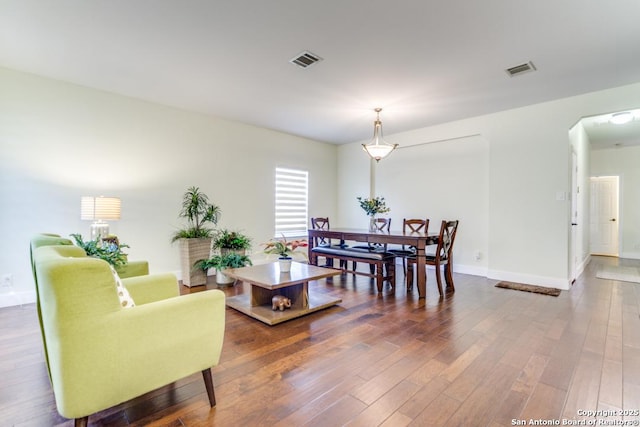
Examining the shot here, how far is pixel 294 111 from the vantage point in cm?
460

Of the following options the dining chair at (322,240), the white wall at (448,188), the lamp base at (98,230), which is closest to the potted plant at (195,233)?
the lamp base at (98,230)

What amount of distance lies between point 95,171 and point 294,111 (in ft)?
9.22

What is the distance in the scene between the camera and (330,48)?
9.20 ft

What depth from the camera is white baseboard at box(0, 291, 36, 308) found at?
3.25 meters

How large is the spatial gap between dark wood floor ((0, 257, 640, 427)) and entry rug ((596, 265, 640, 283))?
1.96m

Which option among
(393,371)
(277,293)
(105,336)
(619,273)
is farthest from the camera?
(619,273)

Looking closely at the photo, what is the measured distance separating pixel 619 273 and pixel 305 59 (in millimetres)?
6196

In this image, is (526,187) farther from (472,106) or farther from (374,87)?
(374,87)

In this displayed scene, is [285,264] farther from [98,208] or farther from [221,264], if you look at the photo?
[98,208]

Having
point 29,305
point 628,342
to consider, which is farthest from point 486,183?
point 29,305

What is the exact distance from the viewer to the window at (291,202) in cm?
592

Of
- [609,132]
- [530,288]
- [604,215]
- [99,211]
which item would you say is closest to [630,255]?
[604,215]

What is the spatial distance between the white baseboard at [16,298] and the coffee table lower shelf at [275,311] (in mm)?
2241

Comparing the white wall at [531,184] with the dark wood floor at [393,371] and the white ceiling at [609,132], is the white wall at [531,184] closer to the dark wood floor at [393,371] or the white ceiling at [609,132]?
the white ceiling at [609,132]
